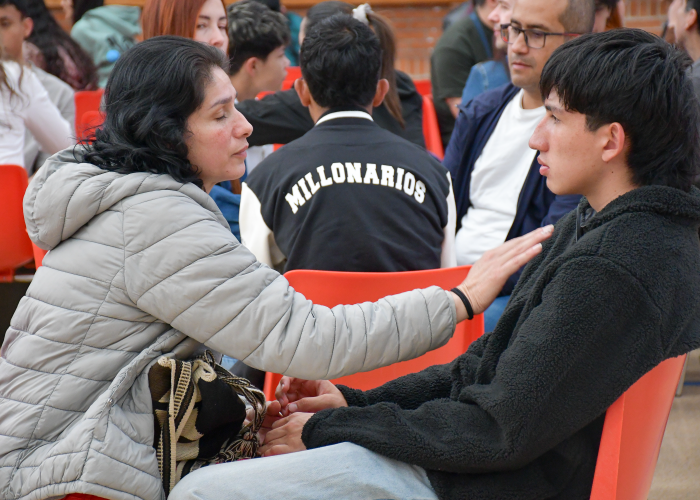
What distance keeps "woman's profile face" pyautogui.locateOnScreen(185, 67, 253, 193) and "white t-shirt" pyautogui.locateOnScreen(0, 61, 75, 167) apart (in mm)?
1985

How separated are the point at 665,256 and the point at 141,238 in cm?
89

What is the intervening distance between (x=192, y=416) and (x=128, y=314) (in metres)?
0.22

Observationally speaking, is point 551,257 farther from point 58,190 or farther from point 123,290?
point 58,190

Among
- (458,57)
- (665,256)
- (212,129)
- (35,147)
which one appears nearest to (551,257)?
(665,256)

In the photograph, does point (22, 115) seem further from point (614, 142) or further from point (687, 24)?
point (687, 24)

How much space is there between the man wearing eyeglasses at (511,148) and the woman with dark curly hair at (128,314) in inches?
43.3

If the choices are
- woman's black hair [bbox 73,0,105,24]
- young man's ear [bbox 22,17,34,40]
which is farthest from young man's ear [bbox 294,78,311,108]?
woman's black hair [bbox 73,0,105,24]

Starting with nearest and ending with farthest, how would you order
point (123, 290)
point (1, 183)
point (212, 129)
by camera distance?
1. point (123, 290)
2. point (212, 129)
3. point (1, 183)

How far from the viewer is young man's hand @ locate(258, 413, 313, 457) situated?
55.6 inches

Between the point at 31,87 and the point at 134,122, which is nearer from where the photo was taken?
the point at 134,122

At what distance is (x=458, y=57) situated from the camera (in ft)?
14.9

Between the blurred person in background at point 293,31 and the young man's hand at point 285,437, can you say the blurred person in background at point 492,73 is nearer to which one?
the blurred person in background at point 293,31

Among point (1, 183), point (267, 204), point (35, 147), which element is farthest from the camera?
point (35, 147)

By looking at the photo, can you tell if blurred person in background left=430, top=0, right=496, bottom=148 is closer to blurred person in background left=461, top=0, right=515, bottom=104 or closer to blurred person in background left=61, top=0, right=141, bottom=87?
blurred person in background left=461, top=0, right=515, bottom=104
